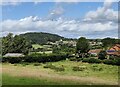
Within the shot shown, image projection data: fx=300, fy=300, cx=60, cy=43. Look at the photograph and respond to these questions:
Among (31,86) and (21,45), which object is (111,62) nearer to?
(31,86)

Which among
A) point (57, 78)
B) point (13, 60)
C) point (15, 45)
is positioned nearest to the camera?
point (57, 78)

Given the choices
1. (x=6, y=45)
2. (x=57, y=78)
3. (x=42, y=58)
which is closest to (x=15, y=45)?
(x=6, y=45)

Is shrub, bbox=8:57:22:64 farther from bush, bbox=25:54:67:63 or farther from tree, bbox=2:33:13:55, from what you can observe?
tree, bbox=2:33:13:55

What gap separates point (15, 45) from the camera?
73.2m

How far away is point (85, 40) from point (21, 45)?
15924 millimetres

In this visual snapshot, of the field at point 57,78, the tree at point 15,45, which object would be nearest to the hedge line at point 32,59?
the field at point 57,78

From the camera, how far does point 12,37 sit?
76.2 metres

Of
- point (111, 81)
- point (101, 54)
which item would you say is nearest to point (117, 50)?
point (101, 54)

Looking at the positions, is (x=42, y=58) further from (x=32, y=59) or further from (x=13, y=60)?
(x=13, y=60)

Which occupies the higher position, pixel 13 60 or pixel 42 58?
pixel 42 58

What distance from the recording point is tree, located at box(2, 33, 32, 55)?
233ft

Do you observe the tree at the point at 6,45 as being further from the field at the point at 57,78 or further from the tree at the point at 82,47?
the field at the point at 57,78

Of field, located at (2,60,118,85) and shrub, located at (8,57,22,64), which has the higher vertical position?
shrub, located at (8,57,22,64)

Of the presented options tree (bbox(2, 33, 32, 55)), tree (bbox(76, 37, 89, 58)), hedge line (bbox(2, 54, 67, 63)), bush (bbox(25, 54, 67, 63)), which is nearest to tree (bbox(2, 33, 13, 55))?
tree (bbox(2, 33, 32, 55))
